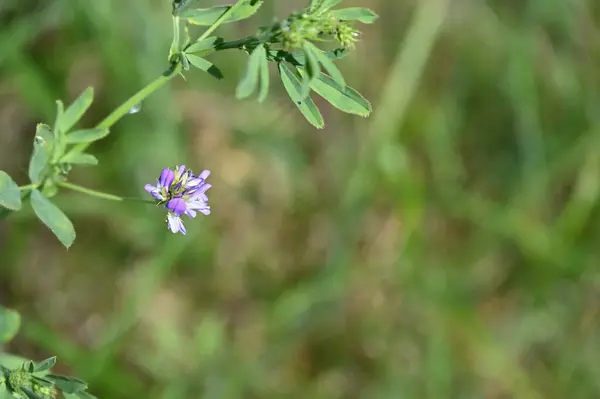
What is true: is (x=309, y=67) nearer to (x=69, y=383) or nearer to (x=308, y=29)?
(x=308, y=29)

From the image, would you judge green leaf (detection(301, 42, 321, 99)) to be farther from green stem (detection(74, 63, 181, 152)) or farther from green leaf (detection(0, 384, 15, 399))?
green leaf (detection(0, 384, 15, 399))

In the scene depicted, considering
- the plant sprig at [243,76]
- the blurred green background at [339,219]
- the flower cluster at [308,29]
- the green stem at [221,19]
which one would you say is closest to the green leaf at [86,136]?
the plant sprig at [243,76]

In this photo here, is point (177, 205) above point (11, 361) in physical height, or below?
above

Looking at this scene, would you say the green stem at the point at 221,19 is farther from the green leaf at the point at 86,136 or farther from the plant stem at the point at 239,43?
the green leaf at the point at 86,136

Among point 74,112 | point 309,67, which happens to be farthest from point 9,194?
point 309,67

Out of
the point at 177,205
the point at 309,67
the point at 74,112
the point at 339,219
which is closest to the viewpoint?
the point at 309,67

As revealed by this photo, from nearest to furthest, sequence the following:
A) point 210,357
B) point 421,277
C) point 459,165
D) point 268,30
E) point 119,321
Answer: point 268,30, point 119,321, point 210,357, point 421,277, point 459,165

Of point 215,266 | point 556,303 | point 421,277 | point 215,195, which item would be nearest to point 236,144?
point 215,195

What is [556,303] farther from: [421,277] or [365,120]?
[365,120]
